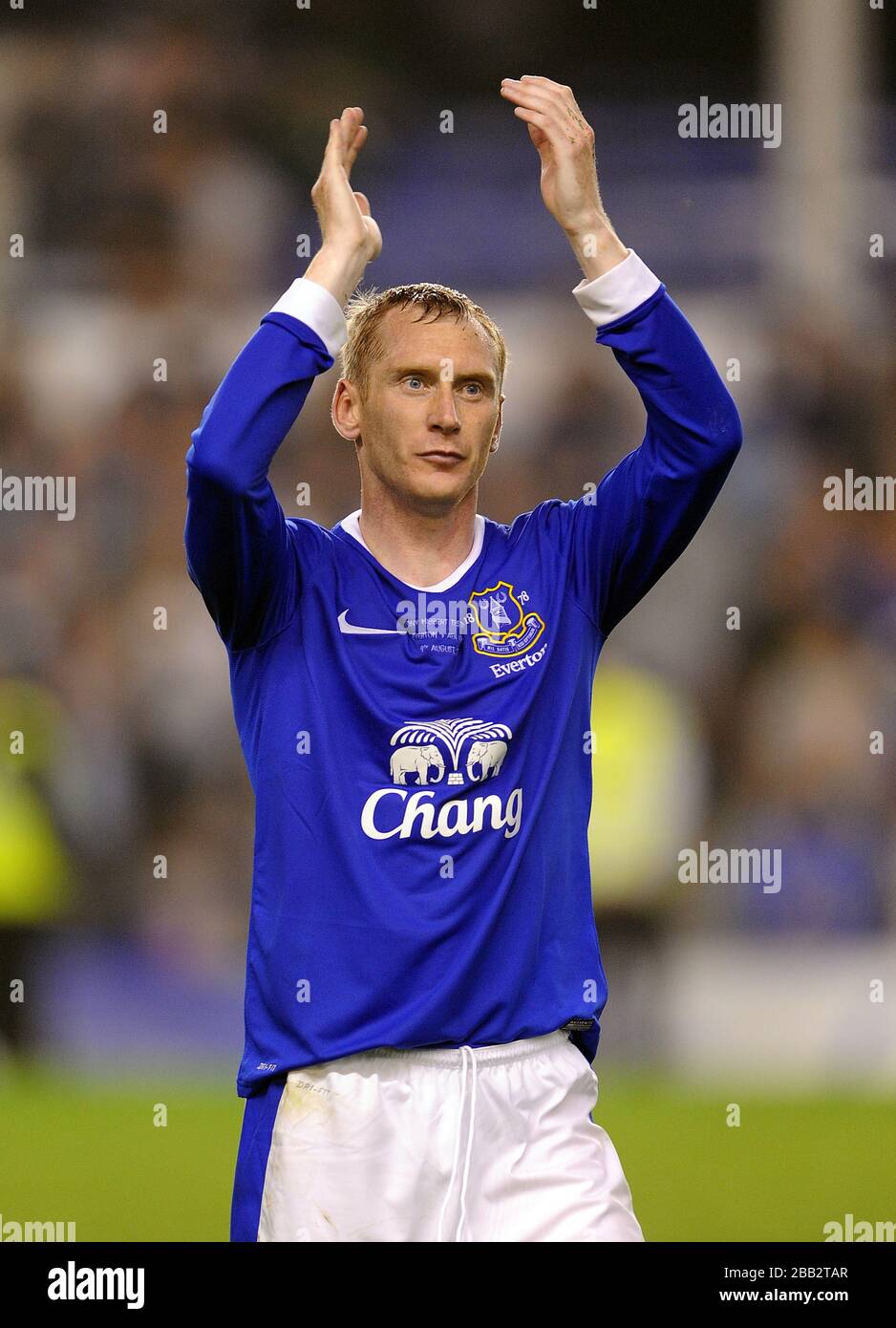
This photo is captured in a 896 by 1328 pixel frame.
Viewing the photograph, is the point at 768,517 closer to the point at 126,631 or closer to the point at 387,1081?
the point at 126,631

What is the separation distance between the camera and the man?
11.0ft

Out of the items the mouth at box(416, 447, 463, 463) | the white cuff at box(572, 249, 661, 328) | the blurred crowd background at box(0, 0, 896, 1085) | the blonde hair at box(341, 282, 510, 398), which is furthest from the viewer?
the blurred crowd background at box(0, 0, 896, 1085)

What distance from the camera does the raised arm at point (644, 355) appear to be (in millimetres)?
3438

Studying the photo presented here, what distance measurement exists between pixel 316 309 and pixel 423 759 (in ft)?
2.79

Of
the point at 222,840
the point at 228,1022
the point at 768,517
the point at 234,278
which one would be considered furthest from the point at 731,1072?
the point at 234,278

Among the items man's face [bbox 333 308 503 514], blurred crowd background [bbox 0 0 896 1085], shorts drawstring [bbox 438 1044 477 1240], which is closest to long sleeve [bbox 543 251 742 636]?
man's face [bbox 333 308 503 514]

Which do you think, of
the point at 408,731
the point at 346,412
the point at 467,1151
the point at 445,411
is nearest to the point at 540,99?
the point at 445,411

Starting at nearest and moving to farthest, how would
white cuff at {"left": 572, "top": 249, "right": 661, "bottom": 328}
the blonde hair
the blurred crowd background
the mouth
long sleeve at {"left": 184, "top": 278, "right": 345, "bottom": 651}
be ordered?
long sleeve at {"left": 184, "top": 278, "right": 345, "bottom": 651} < white cuff at {"left": 572, "top": 249, "right": 661, "bottom": 328} < the mouth < the blonde hair < the blurred crowd background

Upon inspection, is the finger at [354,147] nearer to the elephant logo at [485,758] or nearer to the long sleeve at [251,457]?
the long sleeve at [251,457]

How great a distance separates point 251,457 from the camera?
10.9 ft

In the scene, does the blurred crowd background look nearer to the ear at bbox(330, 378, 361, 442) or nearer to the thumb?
the ear at bbox(330, 378, 361, 442)

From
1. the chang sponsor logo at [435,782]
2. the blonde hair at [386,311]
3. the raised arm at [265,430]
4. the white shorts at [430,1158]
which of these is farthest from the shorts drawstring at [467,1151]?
the blonde hair at [386,311]

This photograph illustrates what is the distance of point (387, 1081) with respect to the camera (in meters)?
3.37

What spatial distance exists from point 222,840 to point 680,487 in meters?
6.26
